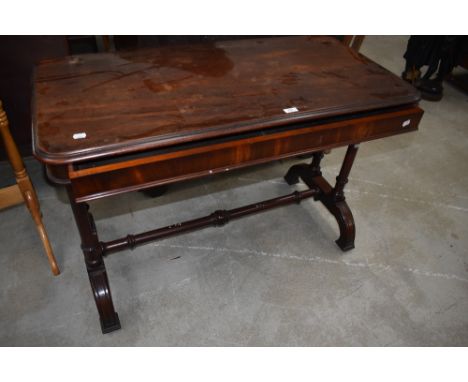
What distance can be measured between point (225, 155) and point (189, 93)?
28 cm

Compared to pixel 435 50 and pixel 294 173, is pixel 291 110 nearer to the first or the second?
pixel 294 173

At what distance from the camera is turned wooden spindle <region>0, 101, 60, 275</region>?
1400 millimetres

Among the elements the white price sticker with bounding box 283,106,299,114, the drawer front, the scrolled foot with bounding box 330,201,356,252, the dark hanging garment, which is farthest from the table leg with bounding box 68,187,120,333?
the dark hanging garment

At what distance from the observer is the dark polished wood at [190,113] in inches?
37.3

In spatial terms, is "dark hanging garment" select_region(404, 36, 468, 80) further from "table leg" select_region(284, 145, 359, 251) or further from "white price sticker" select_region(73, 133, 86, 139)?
"white price sticker" select_region(73, 133, 86, 139)

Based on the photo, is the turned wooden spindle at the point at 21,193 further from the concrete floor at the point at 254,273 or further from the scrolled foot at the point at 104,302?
the scrolled foot at the point at 104,302

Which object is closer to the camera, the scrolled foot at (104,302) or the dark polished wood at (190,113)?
the dark polished wood at (190,113)

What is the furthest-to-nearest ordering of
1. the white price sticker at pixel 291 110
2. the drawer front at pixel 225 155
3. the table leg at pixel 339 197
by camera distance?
the table leg at pixel 339 197, the white price sticker at pixel 291 110, the drawer front at pixel 225 155

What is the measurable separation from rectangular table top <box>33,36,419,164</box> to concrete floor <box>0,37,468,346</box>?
817 millimetres

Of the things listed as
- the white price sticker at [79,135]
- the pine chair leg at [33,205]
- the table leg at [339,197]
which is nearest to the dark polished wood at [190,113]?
the white price sticker at [79,135]

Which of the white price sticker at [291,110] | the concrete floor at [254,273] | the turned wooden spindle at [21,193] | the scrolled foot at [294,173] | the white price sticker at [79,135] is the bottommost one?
the concrete floor at [254,273]

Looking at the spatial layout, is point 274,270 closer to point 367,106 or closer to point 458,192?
point 367,106

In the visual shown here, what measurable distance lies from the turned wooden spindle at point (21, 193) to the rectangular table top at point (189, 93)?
1.17 feet

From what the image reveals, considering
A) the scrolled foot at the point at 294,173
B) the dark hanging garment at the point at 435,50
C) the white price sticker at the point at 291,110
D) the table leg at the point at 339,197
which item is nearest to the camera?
the white price sticker at the point at 291,110
